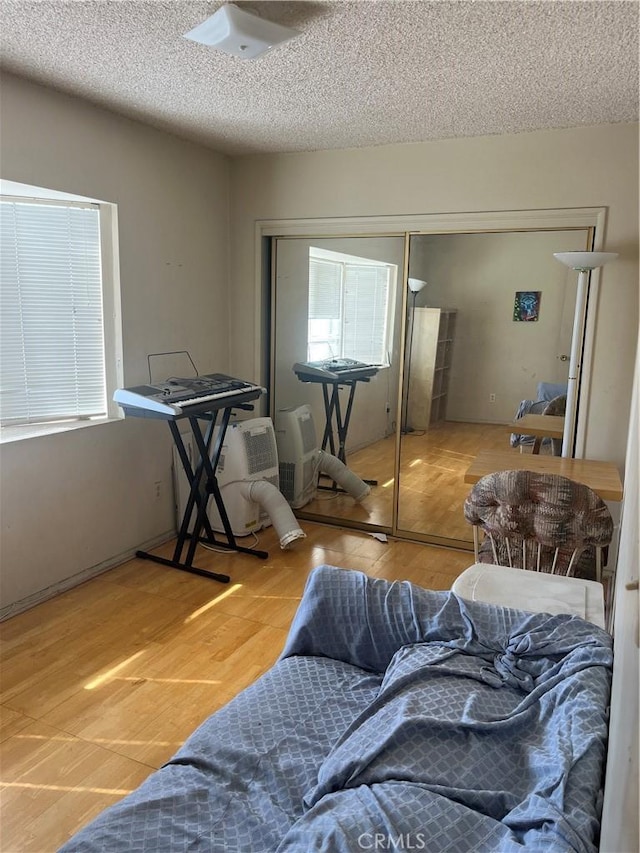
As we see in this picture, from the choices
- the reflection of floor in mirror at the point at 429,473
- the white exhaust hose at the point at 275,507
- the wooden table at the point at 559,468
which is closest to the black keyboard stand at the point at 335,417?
the reflection of floor in mirror at the point at 429,473

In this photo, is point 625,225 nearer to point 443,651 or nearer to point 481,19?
point 481,19

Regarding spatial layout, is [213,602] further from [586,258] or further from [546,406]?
[586,258]

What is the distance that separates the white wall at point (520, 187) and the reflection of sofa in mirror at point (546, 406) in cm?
16

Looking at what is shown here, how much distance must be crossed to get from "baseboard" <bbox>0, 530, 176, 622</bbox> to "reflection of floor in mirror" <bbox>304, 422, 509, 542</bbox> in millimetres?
1326

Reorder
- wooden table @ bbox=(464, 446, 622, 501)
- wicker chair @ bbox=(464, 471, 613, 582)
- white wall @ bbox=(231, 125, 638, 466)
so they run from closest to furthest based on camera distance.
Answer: wicker chair @ bbox=(464, 471, 613, 582), wooden table @ bbox=(464, 446, 622, 501), white wall @ bbox=(231, 125, 638, 466)

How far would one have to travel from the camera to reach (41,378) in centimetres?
315

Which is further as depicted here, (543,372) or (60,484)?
(543,372)

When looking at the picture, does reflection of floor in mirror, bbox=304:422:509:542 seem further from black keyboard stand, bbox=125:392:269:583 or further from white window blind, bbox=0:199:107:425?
white window blind, bbox=0:199:107:425

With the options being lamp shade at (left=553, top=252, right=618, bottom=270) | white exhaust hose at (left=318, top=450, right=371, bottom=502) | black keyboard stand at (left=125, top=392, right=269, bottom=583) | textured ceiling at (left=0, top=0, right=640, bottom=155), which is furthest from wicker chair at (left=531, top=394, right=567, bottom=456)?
black keyboard stand at (left=125, top=392, right=269, bottom=583)

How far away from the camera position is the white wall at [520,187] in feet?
10.7

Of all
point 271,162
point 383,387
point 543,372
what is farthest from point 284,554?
point 271,162

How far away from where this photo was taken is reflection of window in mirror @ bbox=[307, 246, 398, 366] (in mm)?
3943

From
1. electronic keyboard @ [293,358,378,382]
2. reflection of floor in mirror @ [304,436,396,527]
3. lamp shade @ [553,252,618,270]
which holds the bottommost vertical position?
reflection of floor in mirror @ [304,436,396,527]

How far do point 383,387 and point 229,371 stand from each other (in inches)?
44.9
